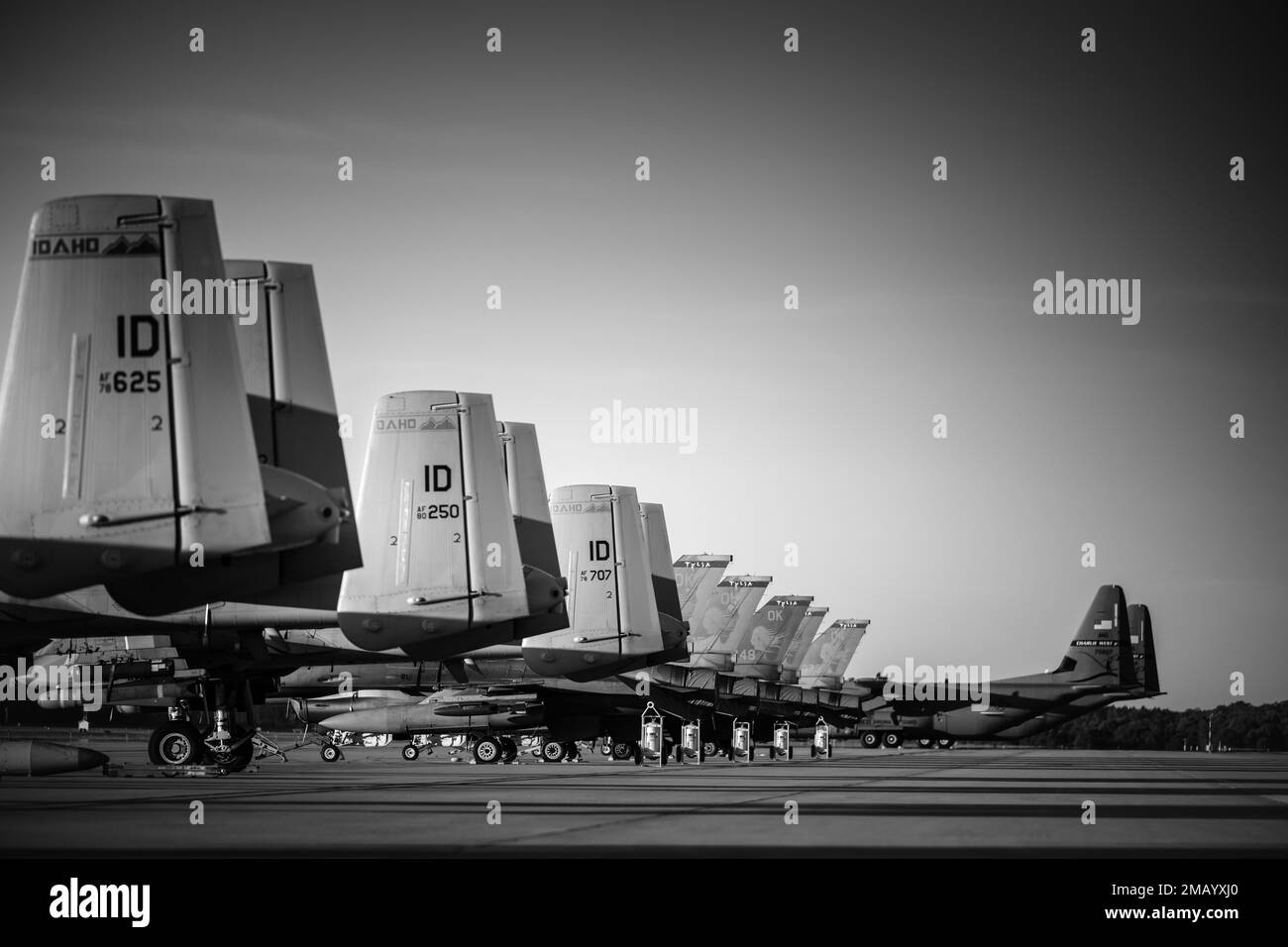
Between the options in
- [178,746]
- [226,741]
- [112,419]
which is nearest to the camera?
[112,419]

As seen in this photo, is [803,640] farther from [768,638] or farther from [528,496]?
[528,496]

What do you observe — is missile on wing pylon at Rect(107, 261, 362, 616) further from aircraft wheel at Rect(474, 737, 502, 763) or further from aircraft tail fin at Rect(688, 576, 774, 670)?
aircraft tail fin at Rect(688, 576, 774, 670)

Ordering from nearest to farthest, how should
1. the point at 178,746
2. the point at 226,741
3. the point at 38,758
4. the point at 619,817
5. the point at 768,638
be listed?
the point at 619,817, the point at 38,758, the point at 226,741, the point at 178,746, the point at 768,638

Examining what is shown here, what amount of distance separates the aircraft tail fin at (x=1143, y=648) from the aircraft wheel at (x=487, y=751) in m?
39.6

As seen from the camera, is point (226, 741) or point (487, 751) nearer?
point (226, 741)

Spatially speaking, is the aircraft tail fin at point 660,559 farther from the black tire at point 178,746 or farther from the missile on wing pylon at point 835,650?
the missile on wing pylon at point 835,650

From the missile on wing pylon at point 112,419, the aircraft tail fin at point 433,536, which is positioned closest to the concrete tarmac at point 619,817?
the aircraft tail fin at point 433,536

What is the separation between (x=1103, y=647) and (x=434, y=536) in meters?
54.2

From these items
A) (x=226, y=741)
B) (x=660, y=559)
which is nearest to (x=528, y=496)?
(x=226, y=741)

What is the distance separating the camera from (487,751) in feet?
148

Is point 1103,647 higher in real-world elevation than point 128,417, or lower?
lower
